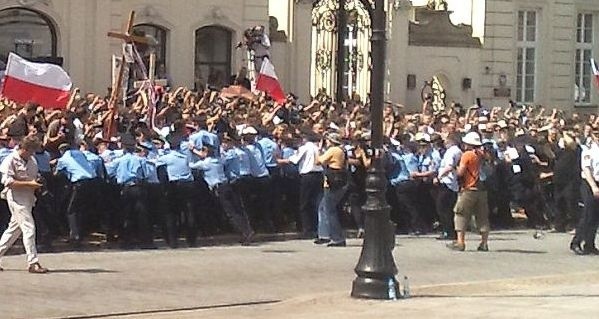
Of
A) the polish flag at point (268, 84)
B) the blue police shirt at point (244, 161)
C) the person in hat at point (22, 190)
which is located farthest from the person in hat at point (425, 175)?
the person in hat at point (22, 190)

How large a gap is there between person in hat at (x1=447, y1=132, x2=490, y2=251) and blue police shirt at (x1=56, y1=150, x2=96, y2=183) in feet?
18.6

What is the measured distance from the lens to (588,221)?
2252 centimetres

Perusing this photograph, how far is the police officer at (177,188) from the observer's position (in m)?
21.8

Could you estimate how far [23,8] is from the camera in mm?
31062


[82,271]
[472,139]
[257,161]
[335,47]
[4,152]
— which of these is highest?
[335,47]

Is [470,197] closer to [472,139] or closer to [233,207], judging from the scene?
[472,139]

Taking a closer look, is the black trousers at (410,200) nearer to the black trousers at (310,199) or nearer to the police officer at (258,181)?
the black trousers at (310,199)

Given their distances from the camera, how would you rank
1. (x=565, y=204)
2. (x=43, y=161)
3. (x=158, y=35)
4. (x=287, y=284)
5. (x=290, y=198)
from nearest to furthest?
1. (x=287, y=284)
2. (x=43, y=161)
3. (x=290, y=198)
4. (x=565, y=204)
5. (x=158, y=35)

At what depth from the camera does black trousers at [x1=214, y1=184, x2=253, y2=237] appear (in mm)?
22219

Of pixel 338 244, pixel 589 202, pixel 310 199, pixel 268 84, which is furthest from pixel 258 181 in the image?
pixel 268 84

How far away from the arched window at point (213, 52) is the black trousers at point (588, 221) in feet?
41.7

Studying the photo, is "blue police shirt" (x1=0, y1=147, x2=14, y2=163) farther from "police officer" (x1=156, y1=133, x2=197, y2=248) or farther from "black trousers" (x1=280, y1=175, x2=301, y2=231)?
"black trousers" (x1=280, y1=175, x2=301, y2=231)

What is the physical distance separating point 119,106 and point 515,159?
7.41m

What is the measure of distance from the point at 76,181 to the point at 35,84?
215cm
